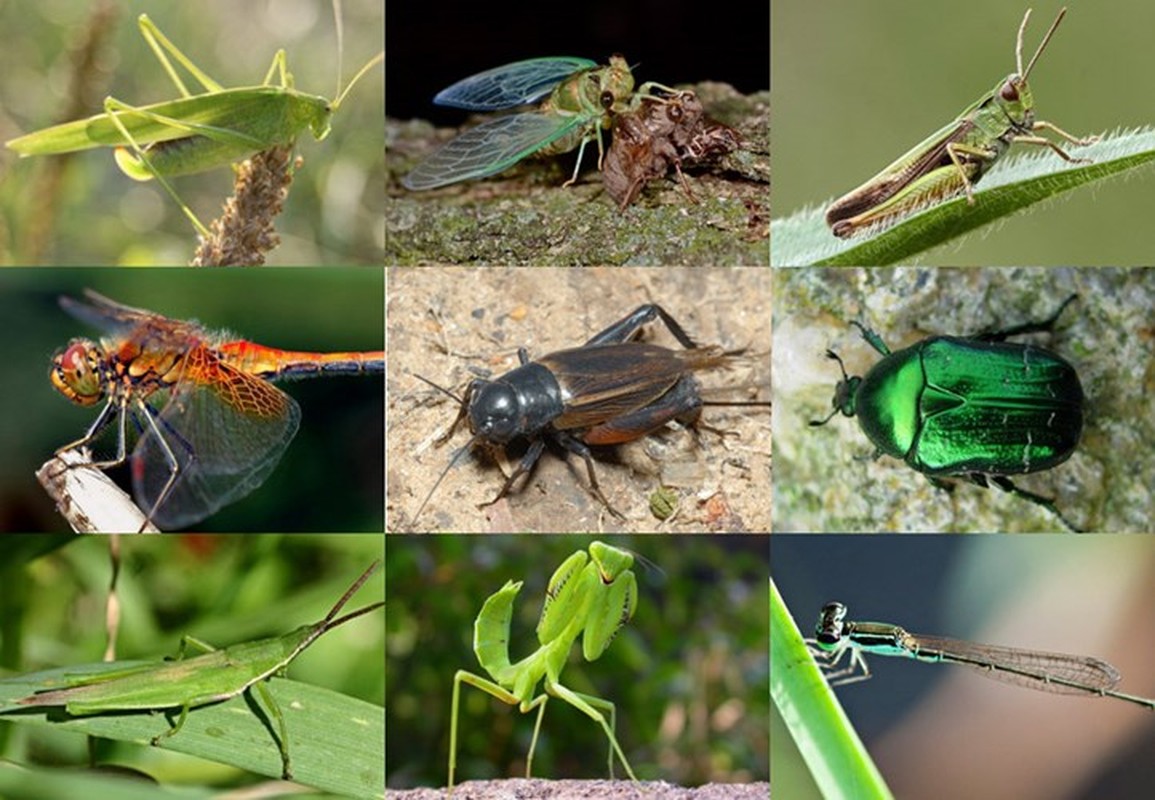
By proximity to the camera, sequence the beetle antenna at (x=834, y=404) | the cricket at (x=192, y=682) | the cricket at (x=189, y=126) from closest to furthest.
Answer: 1. the cricket at (x=192, y=682)
2. the cricket at (x=189, y=126)
3. the beetle antenna at (x=834, y=404)

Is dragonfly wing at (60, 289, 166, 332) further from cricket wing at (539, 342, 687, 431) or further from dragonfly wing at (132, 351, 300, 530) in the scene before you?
cricket wing at (539, 342, 687, 431)

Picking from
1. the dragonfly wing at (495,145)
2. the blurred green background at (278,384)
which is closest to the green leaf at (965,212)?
the dragonfly wing at (495,145)

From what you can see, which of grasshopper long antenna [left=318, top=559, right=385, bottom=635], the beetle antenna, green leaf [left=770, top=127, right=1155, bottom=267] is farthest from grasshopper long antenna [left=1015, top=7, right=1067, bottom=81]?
grasshopper long antenna [left=318, top=559, right=385, bottom=635]

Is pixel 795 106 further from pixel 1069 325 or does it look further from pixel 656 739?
pixel 656 739

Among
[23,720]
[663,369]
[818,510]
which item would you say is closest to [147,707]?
[23,720]

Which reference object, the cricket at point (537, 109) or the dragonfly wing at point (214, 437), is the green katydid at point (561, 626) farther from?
the cricket at point (537, 109)

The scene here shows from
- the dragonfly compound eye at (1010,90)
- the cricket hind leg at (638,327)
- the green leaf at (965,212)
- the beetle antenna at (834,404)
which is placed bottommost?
the beetle antenna at (834,404)

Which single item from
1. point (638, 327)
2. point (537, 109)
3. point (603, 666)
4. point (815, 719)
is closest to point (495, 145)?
point (537, 109)
